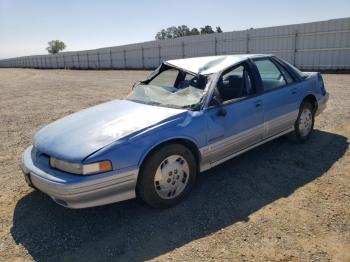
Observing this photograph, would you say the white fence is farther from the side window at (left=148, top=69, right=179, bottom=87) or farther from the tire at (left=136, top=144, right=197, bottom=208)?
the tire at (left=136, top=144, right=197, bottom=208)

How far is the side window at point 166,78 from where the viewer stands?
15.0ft

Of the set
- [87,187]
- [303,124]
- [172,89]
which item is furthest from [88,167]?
[303,124]

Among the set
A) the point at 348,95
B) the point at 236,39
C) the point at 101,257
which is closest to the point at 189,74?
the point at 101,257

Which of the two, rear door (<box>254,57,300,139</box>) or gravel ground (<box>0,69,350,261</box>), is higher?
rear door (<box>254,57,300,139</box>)

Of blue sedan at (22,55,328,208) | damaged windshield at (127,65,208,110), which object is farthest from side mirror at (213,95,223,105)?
damaged windshield at (127,65,208,110)

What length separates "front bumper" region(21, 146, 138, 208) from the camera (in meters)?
2.96

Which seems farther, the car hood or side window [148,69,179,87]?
side window [148,69,179,87]

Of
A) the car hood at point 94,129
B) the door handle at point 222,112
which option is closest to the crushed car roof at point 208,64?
the door handle at point 222,112

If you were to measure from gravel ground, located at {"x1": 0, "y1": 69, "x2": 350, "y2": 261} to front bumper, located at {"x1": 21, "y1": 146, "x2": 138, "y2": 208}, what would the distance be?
0.36m

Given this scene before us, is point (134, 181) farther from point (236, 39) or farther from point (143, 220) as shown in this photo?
point (236, 39)

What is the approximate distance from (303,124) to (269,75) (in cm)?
108

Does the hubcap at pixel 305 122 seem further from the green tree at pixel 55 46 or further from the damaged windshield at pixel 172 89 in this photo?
the green tree at pixel 55 46

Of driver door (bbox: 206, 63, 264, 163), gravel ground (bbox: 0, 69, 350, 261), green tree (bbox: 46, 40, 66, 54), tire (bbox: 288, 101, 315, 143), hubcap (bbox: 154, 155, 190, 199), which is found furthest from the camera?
Answer: green tree (bbox: 46, 40, 66, 54)

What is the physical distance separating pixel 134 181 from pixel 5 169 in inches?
109
